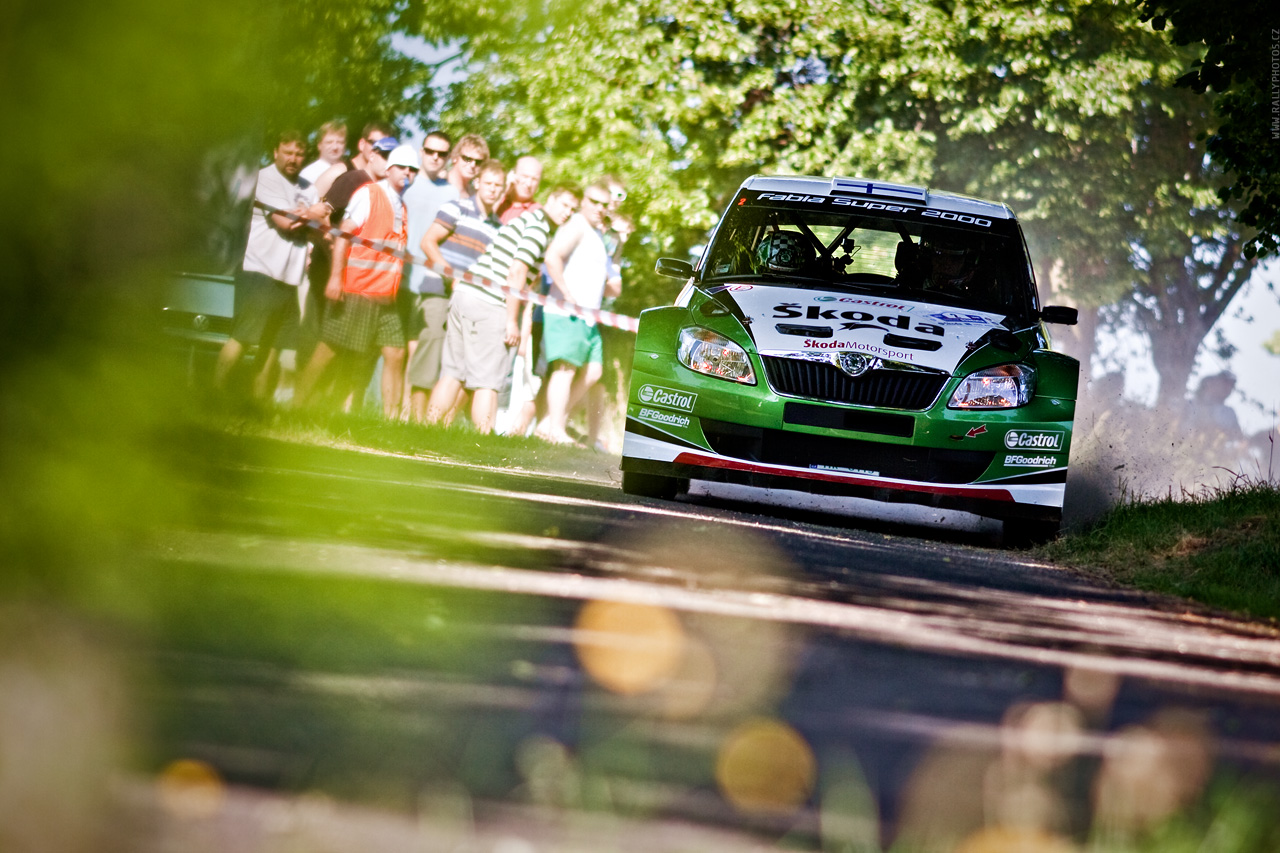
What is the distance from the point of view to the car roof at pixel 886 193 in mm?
11273

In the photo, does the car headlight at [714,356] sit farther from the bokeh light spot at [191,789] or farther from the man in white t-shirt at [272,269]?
the bokeh light spot at [191,789]

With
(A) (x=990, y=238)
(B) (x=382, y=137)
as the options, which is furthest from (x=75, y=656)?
(B) (x=382, y=137)

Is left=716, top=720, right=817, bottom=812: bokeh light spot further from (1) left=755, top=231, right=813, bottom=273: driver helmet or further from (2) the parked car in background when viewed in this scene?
(2) the parked car in background

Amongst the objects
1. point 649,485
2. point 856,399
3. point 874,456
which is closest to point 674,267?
point 649,485

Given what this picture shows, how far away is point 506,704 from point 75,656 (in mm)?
937

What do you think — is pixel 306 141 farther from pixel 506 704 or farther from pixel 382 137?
pixel 506 704

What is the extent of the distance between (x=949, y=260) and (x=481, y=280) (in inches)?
171

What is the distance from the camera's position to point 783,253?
10820 millimetres

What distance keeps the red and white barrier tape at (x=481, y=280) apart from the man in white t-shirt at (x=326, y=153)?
938 mm

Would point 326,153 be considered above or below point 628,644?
above

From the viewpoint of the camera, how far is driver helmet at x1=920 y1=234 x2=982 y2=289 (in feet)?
35.1

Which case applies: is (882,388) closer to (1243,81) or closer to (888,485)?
(888,485)

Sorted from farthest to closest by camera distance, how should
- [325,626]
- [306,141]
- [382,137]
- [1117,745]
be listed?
[382,137]
[306,141]
[325,626]
[1117,745]

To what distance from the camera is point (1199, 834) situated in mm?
3355
